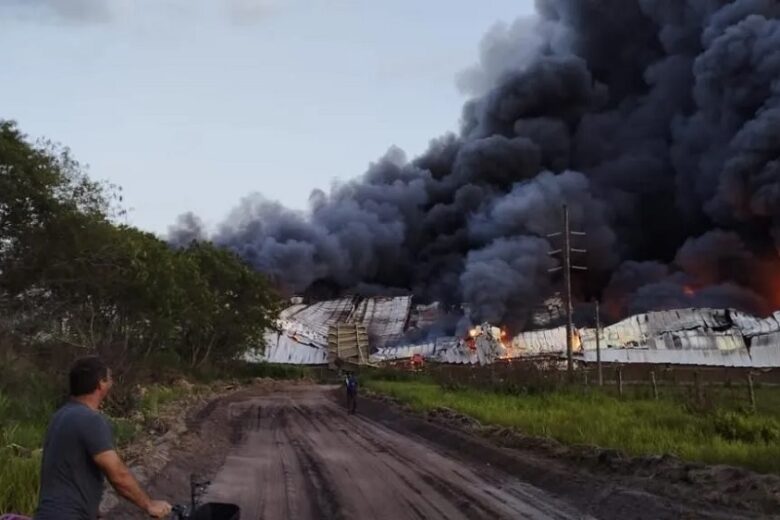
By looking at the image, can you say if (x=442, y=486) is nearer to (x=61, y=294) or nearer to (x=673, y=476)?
(x=673, y=476)

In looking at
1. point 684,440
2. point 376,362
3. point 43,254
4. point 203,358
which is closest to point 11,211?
point 43,254

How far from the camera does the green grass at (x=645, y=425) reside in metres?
12.8

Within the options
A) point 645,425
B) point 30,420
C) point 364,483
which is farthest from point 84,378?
point 645,425

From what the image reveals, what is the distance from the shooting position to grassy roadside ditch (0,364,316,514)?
8.84m

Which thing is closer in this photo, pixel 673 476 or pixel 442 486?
pixel 673 476

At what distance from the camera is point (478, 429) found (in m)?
19.6

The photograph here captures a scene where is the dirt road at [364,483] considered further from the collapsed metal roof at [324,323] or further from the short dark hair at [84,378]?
the collapsed metal roof at [324,323]

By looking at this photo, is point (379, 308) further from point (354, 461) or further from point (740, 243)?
point (354, 461)

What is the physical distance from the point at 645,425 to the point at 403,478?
5.64m

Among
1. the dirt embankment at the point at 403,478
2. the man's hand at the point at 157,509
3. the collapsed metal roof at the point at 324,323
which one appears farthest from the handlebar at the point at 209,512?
the collapsed metal roof at the point at 324,323

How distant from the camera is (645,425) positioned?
16.8 m

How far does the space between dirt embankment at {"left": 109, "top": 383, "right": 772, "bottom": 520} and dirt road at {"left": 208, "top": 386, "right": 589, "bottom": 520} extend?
0.02m

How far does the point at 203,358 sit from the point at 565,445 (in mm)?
43870

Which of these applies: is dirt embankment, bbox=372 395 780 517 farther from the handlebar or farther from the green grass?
the handlebar
